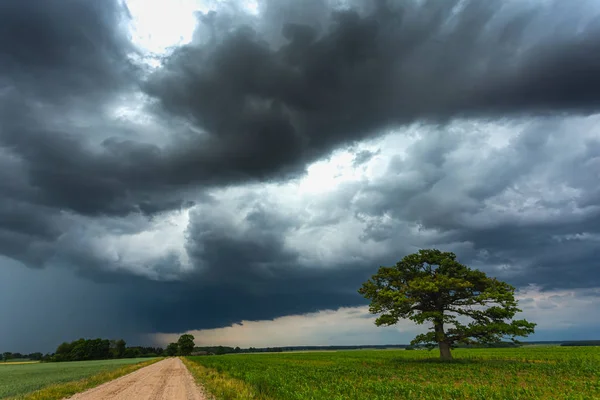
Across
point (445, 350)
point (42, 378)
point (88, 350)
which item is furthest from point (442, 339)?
point (88, 350)

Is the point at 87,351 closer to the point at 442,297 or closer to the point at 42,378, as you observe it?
the point at 42,378

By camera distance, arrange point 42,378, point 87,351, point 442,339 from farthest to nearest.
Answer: point 87,351, point 42,378, point 442,339

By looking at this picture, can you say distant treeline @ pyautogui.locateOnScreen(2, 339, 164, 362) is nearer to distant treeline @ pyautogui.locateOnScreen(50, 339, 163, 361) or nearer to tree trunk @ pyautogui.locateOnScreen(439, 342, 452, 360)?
distant treeline @ pyautogui.locateOnScreen(50, 339, 163, 361)

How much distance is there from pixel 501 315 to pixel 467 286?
193 inches

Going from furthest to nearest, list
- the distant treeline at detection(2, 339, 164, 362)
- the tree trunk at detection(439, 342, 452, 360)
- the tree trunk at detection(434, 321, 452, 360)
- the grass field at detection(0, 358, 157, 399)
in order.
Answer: the distant treeline at detection(2, 339, 164, 362), the tree trunk at detection(439, 342, 452, 360), the tree trunk at detection(434, 321, 452, 360), the grass field at detection(0, 358, 157, 399)

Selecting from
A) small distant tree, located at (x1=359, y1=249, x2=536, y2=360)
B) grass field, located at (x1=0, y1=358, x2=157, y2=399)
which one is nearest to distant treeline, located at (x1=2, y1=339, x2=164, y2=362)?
grass field, located at (x1=0, y1=358, x2=157, y2=399)

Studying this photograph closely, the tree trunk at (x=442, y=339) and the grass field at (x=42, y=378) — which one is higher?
the tree trunk at (x=442, y=339)

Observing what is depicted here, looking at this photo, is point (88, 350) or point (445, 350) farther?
point (88, 350)

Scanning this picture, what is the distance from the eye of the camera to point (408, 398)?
19672mm

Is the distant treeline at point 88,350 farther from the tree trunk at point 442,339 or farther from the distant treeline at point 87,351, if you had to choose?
the tree trunk at point 442,339

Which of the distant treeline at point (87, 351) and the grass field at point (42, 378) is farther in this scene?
the distant treeline at point (87, 351)

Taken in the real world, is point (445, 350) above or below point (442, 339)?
below

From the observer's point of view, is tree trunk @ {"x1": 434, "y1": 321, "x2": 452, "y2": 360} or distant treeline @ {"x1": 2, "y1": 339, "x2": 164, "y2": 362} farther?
distant treeline @ {"x1": 2, "y1": 339, "x2": 164, "y2": 362}

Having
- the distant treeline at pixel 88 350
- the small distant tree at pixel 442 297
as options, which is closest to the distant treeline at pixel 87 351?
the distant treeline at pixel 88 350
